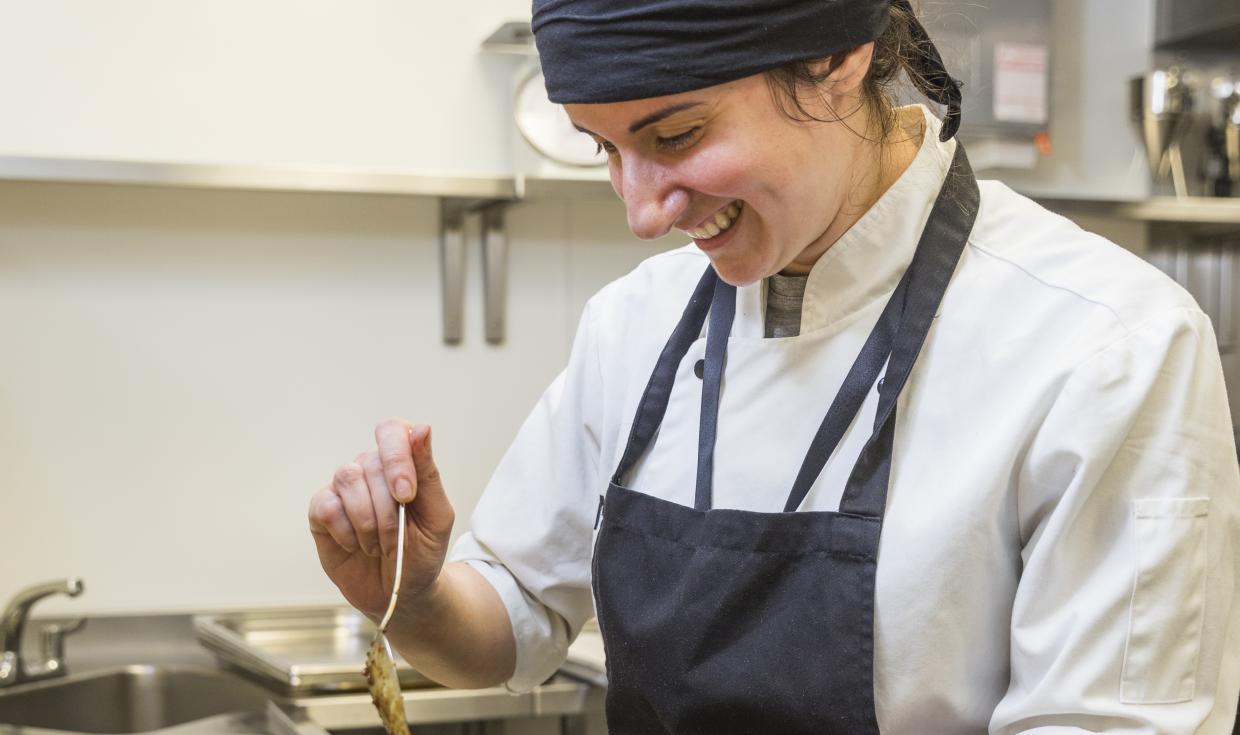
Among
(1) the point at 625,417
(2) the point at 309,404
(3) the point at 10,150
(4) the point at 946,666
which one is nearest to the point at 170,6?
(3) the point at 10,150

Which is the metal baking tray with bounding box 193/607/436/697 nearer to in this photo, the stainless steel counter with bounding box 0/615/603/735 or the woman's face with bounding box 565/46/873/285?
the stainless steel counter with bounding box 0/615/603/735

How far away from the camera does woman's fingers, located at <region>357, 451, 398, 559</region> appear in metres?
1.12

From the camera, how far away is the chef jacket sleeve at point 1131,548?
39.0 inches

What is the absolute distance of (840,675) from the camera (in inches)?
42.3

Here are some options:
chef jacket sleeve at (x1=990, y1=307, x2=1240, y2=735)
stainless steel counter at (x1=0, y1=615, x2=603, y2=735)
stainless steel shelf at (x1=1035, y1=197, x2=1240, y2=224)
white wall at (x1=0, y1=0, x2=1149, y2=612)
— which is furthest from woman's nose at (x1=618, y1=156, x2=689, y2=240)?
stainless steel shelf at (x1=1035, y1=197, x2=1240, y2=224)

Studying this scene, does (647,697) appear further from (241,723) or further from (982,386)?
(241,723)

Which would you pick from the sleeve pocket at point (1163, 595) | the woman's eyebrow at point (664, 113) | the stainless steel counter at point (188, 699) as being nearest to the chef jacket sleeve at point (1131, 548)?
the sleeve pocket at point (1163, 595)

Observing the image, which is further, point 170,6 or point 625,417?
point 170,6

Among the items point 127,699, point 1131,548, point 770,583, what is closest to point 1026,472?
point 1131,548

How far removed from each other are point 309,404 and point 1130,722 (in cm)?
182

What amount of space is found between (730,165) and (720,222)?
0.07 meters

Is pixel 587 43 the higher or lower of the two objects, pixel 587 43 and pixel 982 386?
the higher

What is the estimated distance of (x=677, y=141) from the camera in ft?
3.40

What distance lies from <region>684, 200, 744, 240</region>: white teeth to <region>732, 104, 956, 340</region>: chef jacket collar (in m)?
0.13
